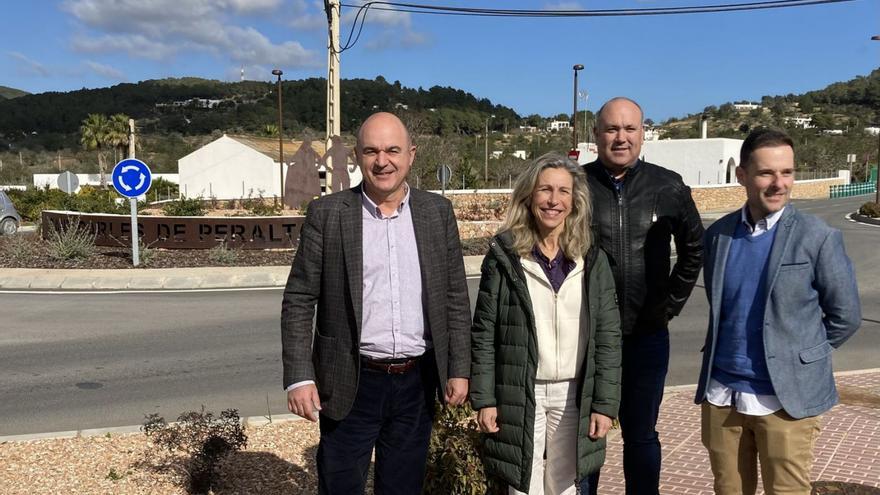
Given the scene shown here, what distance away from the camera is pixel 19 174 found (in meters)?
63.3

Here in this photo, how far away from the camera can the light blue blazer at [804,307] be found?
8.68 feet

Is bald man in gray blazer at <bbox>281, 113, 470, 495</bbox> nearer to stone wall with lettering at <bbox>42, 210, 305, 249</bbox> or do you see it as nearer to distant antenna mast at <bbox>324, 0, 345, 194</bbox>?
stone wall with lettering at <bbox>42, 210, 305, 249</bbox>

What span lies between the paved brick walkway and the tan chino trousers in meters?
1.29

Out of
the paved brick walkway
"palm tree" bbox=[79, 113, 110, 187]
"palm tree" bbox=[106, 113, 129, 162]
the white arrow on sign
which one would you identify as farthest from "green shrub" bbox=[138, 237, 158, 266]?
"palm tree" bbox=[106, 113, 129, 162]

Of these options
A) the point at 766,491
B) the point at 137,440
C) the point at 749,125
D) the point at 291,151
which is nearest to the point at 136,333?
the point at 137,440

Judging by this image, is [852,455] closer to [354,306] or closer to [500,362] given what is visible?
[500,362]

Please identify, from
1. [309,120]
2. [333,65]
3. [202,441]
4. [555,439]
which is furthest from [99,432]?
[309,120]

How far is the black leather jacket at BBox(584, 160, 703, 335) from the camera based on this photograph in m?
3.17

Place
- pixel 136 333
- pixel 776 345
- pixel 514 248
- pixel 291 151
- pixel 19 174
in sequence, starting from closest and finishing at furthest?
pixel 776 345
pixel 514 248
pixel 136 333
pixel 291 151
pixel 19 174

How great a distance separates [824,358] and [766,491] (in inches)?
22.7

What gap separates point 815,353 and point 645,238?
82 cm

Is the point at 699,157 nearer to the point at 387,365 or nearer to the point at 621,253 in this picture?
the point at 621,253

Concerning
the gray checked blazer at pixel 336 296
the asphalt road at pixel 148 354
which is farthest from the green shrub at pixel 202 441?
the asphalt road at pixel 148 354

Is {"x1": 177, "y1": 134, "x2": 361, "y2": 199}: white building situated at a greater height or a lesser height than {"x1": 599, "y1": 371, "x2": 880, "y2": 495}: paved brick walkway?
greater
